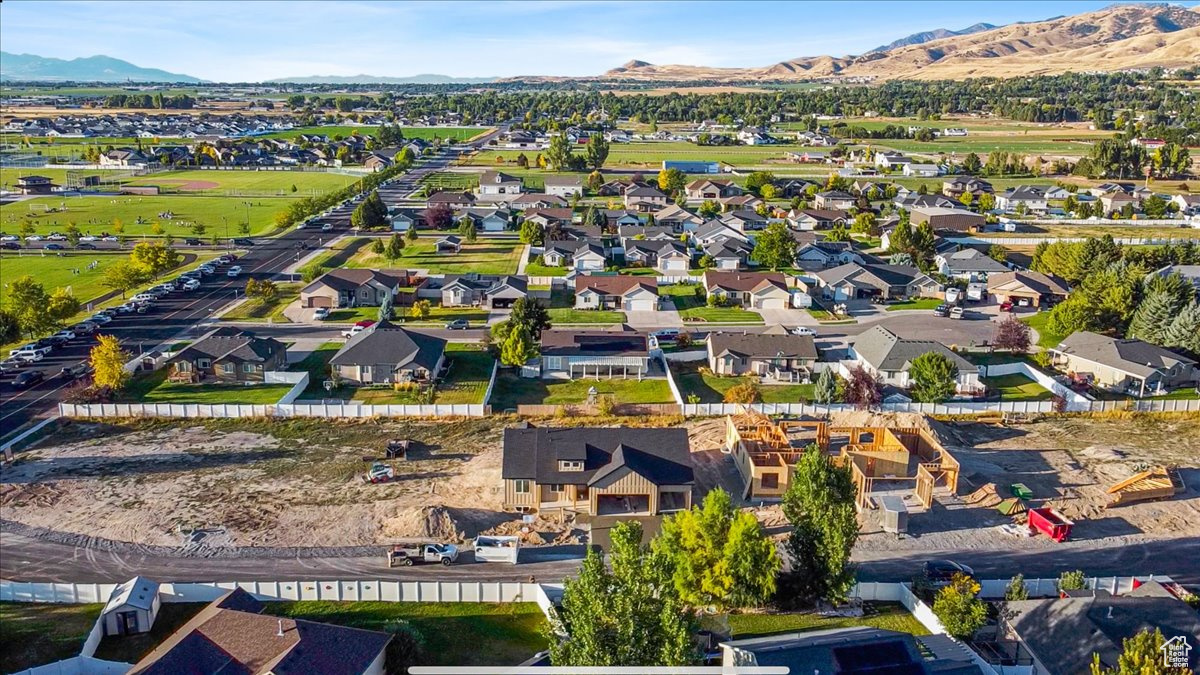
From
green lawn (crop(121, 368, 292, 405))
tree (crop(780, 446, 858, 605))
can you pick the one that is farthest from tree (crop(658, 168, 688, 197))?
tree (crop(780, 446, 858, 605))

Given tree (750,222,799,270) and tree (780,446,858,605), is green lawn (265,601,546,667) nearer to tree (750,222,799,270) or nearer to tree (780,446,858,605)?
tree (780,446,858,605)

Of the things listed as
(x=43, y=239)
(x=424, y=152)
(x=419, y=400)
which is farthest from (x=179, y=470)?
(x=424, y=152)

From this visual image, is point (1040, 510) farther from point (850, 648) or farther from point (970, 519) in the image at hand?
point (850, 648)

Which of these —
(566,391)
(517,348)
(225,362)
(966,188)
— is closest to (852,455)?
(566,391)

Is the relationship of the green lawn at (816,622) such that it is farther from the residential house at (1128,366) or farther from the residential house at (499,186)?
the residential house at (499,186)

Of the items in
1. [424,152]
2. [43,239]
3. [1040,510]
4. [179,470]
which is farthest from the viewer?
[424,152]

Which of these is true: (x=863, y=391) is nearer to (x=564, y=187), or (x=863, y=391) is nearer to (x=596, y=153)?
(x=564, y=187)

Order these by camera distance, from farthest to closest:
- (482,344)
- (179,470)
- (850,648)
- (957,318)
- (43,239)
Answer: (43,239) < (957,318) < (482,344) < (179,470) < (850,648)
